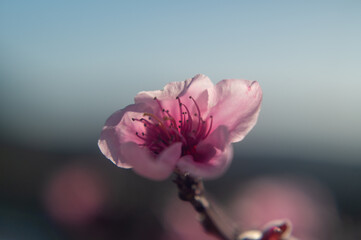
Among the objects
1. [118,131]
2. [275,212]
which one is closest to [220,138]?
[118,131]

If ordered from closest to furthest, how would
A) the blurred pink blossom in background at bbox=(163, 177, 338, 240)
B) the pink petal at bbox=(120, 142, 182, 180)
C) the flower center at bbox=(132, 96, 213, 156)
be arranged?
the pink petal at bbox=(120, 142, 182, 180) < the flower center at bbox=(132, 96, 213, 156) < the blurred pink blossom in background at bbox=(163, 177, 338, 240)

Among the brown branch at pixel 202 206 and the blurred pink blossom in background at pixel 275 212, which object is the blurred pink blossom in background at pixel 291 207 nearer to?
the blurred pink blossom in background at pixel 275 212

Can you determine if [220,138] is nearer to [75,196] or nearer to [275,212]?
[275,212]

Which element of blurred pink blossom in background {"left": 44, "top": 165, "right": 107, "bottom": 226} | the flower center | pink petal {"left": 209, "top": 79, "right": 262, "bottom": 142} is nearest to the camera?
pink petal {"left": 209, "top": 79, "right": 262, "bottom": 142}

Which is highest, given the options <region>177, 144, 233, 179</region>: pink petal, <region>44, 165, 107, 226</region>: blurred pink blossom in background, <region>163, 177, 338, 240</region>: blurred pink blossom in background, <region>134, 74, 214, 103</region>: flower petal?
<region>134, 74, 214, 103</region>: flower petal

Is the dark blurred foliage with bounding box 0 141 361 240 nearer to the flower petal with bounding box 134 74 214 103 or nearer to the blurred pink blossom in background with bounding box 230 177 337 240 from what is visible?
the blurred pink blossom in background with bounding box 230 177 337 240

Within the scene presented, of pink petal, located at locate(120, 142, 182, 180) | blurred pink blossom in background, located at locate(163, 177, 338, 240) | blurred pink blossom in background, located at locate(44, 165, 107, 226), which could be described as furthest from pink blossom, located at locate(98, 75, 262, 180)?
blurred pink blossom in background, located at locate(44, 165, 107, 226)
